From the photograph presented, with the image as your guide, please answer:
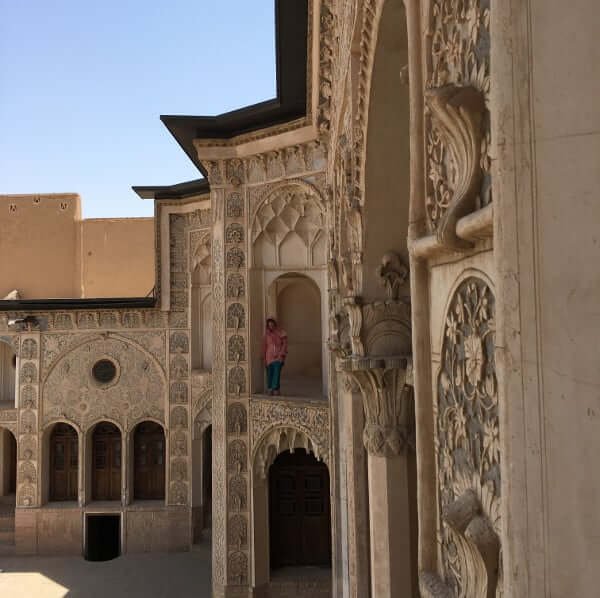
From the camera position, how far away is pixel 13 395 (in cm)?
1366

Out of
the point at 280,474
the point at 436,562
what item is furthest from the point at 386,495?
the point at 280,474

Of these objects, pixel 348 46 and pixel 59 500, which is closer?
pixel 348 46

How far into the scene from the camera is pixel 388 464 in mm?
3555

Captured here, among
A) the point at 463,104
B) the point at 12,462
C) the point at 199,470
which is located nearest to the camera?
the point at 463,104

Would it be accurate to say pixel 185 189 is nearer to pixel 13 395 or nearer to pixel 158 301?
pixel 158 301

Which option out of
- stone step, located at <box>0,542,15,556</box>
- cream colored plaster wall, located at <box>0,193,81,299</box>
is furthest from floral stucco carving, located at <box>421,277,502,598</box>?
cream colored plaster wall, located at <box>0,193,81,299</box>

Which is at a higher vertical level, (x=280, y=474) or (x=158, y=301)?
(x=158, y=301)

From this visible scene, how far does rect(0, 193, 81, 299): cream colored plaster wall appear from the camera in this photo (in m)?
14.6

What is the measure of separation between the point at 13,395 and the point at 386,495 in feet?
41.1

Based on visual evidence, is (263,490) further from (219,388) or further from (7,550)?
(7,550)

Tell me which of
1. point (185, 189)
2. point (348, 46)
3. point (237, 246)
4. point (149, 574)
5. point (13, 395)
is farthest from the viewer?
point (13, 395)

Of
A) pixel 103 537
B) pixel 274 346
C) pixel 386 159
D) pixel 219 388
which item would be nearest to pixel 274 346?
pixel 274 346

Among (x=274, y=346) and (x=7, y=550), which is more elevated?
(x=274, y=346)

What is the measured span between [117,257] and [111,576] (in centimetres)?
798
